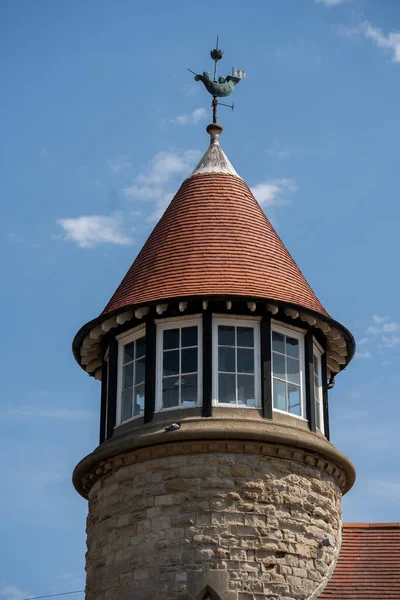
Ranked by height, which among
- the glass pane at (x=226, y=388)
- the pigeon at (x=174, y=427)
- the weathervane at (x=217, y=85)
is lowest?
the pigeon at (x=174, y=427)

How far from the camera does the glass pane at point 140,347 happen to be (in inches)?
696

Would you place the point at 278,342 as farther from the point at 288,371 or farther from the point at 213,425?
the point at 213,425

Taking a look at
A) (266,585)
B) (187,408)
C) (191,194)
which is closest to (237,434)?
(187,408)

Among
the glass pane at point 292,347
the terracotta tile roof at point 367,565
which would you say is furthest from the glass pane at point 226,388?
the terracotta tile roof at point 367,565

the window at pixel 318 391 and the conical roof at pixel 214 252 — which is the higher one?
the conical roof at pixel 214 252

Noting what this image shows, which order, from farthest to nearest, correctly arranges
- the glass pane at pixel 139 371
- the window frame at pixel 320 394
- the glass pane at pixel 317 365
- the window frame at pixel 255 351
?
the glass pane at pixel 317 365 < the window frame at pixel 320 394 < the glass pane at pixel 139 371 < the window frame at pixel 255 351

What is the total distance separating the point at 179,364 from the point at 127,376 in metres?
1.05

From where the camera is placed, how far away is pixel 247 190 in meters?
19.9

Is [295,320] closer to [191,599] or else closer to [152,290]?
[152,290]

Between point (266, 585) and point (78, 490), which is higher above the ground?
point (78, 490)

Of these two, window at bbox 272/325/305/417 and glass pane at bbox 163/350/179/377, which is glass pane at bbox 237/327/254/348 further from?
glass pane at bbox 163/350/179/377

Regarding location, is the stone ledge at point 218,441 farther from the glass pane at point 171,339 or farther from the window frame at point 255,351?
the glass pane at point 171,339

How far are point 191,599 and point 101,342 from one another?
4.72 meters

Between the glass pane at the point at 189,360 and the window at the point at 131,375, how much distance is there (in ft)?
2.32
